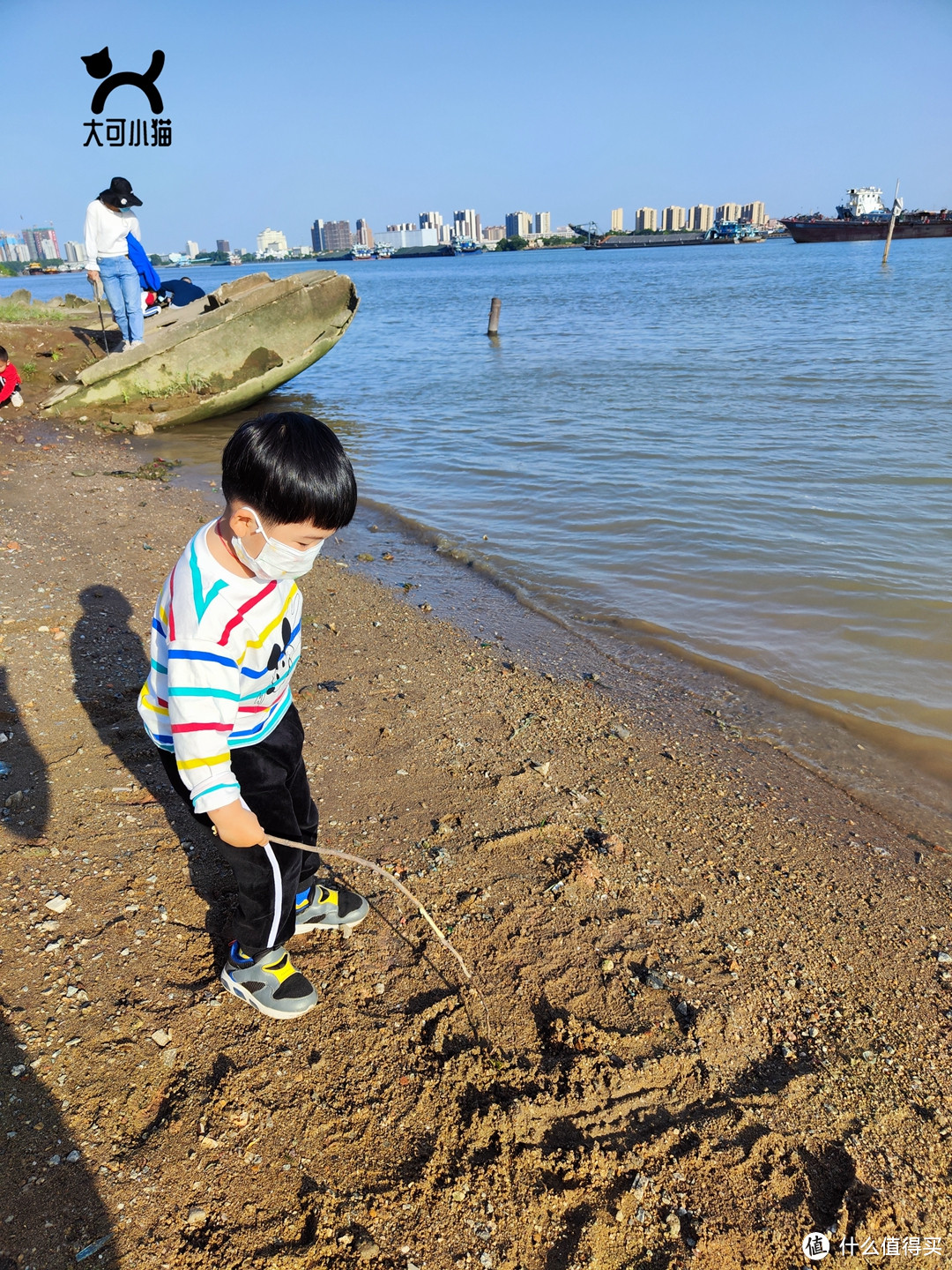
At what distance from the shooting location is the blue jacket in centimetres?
983

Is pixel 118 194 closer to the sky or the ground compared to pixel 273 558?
closer to the sky

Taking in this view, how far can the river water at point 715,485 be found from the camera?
5.32 meters

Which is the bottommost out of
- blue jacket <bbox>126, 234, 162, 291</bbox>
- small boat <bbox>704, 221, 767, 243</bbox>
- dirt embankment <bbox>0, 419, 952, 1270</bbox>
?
dirt embankment <bbox>0, 419, 952, 1270</bbox>

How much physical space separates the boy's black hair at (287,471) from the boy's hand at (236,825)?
30.6 inches

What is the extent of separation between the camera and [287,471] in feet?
6.08

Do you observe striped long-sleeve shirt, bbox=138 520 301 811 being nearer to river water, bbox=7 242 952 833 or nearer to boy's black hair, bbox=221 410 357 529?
boy's black hair, bbox=221 410 357 529

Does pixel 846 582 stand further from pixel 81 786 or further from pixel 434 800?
pixel 81 786

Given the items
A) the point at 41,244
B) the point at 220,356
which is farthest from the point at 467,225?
the point at 220,356

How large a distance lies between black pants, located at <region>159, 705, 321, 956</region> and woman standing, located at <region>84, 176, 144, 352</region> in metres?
9.75

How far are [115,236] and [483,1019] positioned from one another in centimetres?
1057

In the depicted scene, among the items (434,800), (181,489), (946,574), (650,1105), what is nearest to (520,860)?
(434,800)

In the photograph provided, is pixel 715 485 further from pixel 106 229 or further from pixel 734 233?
pixel 734 233

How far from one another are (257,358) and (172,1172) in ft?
37.4

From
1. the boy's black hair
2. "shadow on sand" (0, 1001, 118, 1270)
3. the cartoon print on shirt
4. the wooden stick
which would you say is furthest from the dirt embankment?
the boy's black hair
